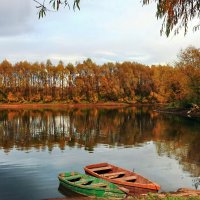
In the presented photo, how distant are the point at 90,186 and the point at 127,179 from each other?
113 inches

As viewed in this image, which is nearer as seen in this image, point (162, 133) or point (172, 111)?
point (162, 133)

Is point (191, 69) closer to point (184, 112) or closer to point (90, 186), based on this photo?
point (184, 112)

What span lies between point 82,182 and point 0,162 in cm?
1139

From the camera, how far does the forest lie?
4875 inches

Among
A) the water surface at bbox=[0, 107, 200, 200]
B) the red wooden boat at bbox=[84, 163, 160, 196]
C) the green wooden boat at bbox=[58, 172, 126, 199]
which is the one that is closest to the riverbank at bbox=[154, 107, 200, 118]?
the water surface at bbox=[0, 107, 200, 200]

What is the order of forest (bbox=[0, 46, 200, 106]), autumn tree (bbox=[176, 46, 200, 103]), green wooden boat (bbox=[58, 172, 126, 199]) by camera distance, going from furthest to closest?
forest (bbox=[0, 46, 200, 106]) < autumn tree (bbox=[176, 46, 200, 103]) < green wooden boat (bbox=[58, 172, 126, 199])

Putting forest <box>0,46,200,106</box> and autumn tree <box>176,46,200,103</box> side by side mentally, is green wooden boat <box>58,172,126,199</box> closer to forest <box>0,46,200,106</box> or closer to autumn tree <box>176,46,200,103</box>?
autumn tree <box>176,46,200,103</box>

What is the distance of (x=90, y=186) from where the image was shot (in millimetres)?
17891

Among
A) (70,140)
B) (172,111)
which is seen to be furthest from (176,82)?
(70,140)

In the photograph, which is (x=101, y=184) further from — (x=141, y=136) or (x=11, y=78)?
(x=11, y=78)

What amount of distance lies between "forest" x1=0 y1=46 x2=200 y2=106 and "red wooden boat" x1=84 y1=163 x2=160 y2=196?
96.4 metres

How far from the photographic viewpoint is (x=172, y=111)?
82.6 meters

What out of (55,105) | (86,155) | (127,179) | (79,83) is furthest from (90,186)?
(79,83)

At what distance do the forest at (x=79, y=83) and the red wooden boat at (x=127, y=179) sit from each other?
96.4 metres
